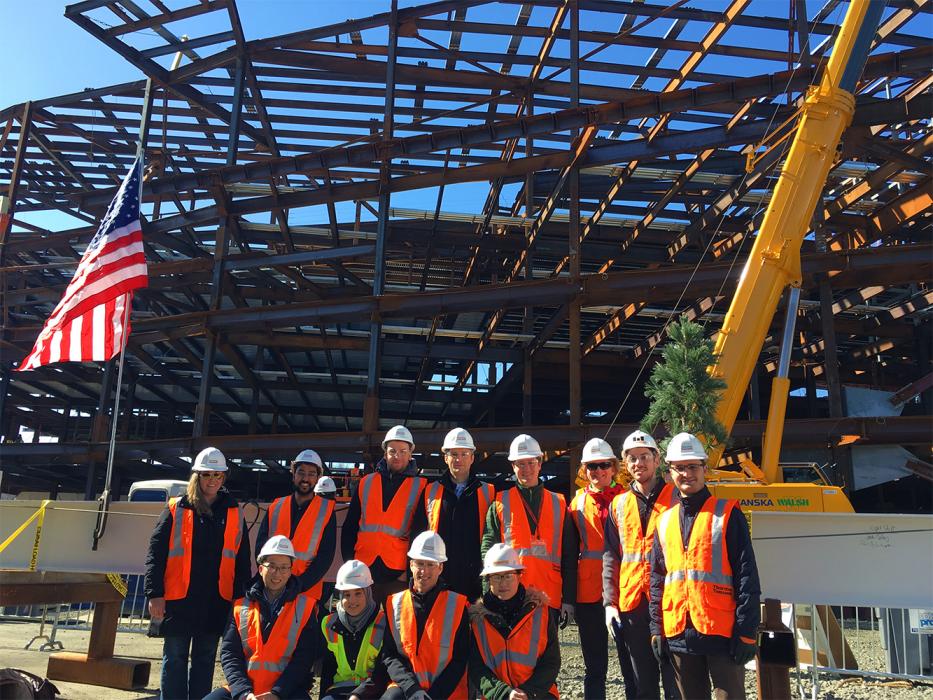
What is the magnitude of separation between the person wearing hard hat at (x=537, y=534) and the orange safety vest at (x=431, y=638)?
1.86 ft

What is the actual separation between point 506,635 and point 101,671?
4588 mm

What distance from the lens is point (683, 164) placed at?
1872 centimetres

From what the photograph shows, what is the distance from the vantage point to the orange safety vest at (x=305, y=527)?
5098 mm

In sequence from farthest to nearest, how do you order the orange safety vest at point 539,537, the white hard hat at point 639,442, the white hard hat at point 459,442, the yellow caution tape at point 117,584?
1. the yellow caution tape at point 117,584
2. the white hard hat at point 459,442
3. the orange safety vest at point 539,537
4. the white hard hat at point 639,442

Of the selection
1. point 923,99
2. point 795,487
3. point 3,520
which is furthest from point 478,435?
point 923,99

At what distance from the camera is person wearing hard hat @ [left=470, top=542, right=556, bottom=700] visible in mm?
4094

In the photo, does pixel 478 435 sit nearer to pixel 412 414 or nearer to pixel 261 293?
pixel 261 293

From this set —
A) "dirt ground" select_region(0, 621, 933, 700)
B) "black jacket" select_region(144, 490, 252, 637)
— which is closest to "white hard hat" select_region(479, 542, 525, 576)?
"black jacket" select_region(144, 490, 252, 637)

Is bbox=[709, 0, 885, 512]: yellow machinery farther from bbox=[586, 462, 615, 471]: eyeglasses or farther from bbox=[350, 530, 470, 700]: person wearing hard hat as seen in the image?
bbox=[350, 530, 470, 700]: person wearing hard hat

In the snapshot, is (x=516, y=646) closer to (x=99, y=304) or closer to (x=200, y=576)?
(x=200, y=576)

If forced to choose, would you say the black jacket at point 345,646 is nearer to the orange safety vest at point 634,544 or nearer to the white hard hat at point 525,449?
the white hard hat at point 525,449

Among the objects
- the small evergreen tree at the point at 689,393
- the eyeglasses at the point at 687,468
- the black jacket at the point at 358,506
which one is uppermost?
the small evergreen tree at the point at 689,393

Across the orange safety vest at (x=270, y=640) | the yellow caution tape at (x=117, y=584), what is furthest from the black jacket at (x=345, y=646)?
the yellow caution tape at (x=117, y=584)

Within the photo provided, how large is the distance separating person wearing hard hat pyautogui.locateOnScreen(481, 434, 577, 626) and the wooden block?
13.4 ft
